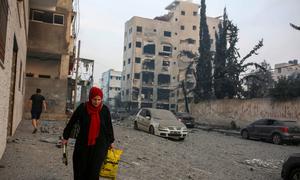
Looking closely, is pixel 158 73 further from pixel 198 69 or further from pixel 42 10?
pixel 42 10

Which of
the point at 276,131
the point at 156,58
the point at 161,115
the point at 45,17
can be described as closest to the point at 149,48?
the point at 156,58

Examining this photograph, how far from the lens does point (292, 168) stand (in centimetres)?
651

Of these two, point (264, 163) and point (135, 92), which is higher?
point (135, 92)

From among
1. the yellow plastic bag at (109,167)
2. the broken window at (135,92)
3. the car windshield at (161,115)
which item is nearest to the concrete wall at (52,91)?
the car windshield at (161,115)

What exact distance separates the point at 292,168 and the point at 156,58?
62657 millimetres

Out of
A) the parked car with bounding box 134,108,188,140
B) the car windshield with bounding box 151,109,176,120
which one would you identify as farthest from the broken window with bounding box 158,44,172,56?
the car windshield with bounding box 151,109,176,120

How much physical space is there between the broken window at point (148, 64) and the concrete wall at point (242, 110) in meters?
30.5

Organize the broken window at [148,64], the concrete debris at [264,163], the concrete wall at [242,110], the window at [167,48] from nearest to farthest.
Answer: the concrete debris at [264,163] → the concrete wall at [242,110] → the broken window at [148,64] → the window at [167,48]

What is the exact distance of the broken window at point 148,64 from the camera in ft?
220

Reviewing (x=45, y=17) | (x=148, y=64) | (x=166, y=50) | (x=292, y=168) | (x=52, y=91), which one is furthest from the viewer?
(x=166, y=50)

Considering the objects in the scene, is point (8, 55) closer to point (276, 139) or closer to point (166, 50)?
point (276, 139)

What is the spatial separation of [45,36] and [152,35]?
4696 cm

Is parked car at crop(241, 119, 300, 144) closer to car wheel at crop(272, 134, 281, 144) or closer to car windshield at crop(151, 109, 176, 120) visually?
car wheel at crop(272, 134, 281, 144)

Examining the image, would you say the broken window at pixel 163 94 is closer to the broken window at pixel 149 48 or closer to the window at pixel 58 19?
the broken window at pixel 149 48
